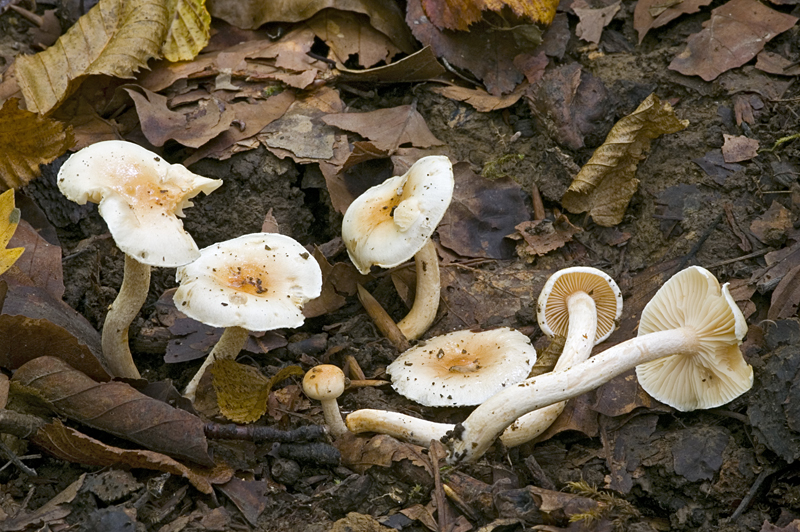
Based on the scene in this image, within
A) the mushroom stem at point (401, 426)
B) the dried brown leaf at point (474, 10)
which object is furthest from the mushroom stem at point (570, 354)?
the dried brown leaf at point (474, 10)

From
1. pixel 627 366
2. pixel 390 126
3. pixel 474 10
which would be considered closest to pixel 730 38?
pixel 474 10

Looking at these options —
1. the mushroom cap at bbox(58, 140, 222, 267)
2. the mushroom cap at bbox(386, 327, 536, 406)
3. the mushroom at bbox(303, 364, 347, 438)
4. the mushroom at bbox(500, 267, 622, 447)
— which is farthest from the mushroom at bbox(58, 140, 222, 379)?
the mushroom at bbox(500, 267, 622, 447)

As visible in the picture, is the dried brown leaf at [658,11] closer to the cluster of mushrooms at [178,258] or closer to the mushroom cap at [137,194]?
the cluster of mushrooms at [178,258]

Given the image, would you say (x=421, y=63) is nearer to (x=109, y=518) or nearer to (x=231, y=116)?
(x=231, y=116)

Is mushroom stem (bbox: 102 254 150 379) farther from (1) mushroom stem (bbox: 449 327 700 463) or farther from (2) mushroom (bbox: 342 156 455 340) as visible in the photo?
(1) mushroom stem (bbox: 449 327 700 463)

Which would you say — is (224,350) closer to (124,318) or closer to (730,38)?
(124,318)
